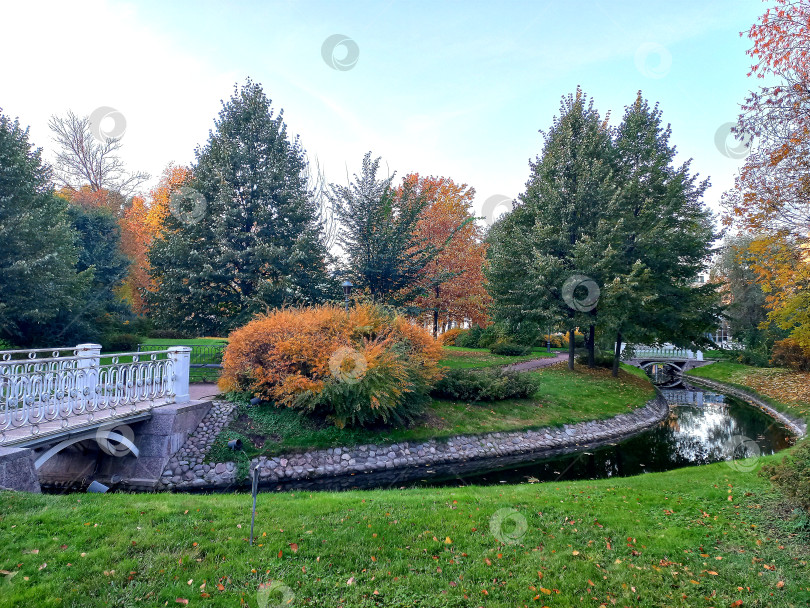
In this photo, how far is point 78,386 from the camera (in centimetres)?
898

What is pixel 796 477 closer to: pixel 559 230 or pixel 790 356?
pixel 559 230

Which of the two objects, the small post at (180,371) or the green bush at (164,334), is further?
the green bush at (164,334)

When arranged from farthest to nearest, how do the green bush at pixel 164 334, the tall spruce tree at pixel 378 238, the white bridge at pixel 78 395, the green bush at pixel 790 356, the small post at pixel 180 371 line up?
the green bush at pixel 164 334, the green bush at pixel 790 356, the tall spruce tree at pixel 378 238, the small post at pixel 180 371, the white bridge at pixel 78 395

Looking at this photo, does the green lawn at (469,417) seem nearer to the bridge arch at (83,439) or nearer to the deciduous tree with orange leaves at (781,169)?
the bridge arch at (83,439)

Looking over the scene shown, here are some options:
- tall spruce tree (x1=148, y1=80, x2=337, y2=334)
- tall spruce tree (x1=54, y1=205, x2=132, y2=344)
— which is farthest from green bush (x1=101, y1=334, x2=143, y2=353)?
tall spruce tree (x1=148, y1=80, x2=337, y2=334)

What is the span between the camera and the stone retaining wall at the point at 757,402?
1602 cm

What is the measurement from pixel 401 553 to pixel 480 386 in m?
11.1

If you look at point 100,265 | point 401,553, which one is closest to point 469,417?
point 401,553

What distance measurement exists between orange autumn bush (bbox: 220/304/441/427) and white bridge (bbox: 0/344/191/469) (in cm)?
171

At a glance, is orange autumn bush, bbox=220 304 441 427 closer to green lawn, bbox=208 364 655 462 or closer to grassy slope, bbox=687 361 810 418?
green lawn, bbox=208 364 655 462

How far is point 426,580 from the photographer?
4.49 m

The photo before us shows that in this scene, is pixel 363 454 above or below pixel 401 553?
below

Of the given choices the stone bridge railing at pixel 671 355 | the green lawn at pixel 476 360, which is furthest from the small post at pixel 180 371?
the stone bridge railing at pixel 671 355

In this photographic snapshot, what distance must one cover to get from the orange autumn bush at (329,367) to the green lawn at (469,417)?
42 centimetres
